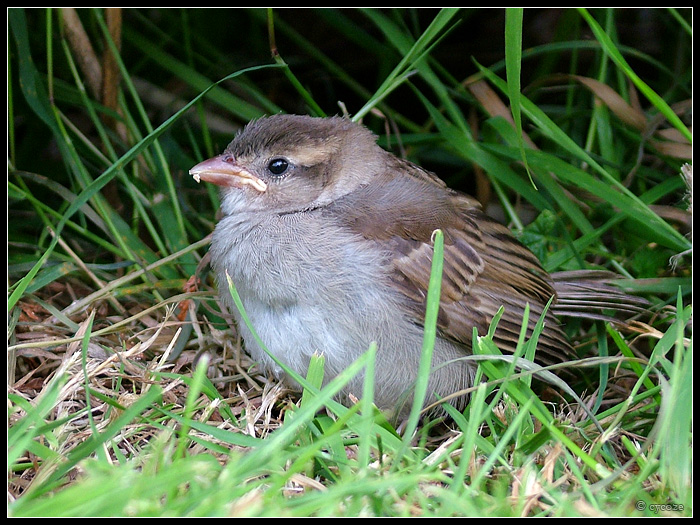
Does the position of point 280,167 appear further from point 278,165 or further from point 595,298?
point 595,298

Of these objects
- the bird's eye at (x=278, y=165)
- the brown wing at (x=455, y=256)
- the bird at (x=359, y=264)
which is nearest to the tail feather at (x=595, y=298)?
the bird at (x=359, y=264)

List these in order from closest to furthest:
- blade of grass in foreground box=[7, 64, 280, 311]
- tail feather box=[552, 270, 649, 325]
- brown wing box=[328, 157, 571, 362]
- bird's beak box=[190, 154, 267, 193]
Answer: blade of grass in foreground box=[7, 64, 280, 311] < brown wing box=[328, 157, 571, 362] < bird's beak box=[190, 154, 267, 193] < tail feather box=[552, 270, 649, 325]

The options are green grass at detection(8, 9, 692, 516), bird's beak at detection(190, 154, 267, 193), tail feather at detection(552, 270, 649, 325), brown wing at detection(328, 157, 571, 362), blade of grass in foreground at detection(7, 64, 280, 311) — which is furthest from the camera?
tail feather at detection(552, 270, 649, 325)

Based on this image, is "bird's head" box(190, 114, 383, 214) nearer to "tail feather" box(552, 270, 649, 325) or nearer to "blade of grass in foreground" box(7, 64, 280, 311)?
"blade of grass in foreground" box(7, 64, 280, 311)

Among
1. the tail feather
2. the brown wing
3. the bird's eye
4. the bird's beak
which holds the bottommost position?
the tail feather

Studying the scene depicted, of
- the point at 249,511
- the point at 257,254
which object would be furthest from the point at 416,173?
the point at 249,511

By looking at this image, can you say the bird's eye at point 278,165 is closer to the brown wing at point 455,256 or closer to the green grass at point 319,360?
the brown wing at point 455,256

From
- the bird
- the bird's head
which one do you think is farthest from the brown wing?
the bird's head

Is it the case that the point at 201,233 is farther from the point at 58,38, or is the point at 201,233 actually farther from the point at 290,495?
the point at 290,495
